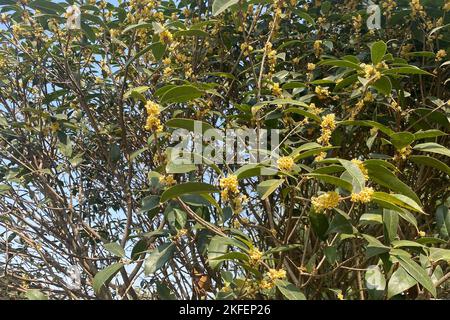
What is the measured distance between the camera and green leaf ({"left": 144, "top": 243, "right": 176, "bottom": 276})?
1308mm

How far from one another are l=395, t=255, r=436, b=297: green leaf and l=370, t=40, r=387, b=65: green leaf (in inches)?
23.0

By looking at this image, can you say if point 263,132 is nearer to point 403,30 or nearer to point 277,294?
point 277,294

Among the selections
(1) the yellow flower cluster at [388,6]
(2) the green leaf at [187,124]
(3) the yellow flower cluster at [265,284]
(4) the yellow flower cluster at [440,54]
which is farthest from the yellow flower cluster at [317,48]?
(3) the yellow flower cluster at [265,284]

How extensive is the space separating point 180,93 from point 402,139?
66cm

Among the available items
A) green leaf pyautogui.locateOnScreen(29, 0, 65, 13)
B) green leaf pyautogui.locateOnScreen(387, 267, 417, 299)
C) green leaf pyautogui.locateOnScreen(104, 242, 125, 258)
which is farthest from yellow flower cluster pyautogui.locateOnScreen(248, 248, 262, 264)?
Result: green leaf pyautogui.locateOnScreen(29, 0, 65, 13)

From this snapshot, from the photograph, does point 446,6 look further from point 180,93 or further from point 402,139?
point 180,93

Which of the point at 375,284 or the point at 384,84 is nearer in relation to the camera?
the point at 375,284

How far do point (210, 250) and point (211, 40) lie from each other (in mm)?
1181

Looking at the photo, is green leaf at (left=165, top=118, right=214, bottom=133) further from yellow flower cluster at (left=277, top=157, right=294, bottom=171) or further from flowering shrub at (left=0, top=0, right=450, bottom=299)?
yellow flower cluster at (left=277, top=157, right=294, bottom=171)

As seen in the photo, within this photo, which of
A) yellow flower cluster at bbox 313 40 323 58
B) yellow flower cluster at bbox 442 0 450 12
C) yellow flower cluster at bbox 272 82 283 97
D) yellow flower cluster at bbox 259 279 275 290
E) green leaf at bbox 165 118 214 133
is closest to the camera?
yellow flower cluster at bbox 259 279 275 290

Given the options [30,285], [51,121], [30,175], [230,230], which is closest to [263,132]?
[230,230]

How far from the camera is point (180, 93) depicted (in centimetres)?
140

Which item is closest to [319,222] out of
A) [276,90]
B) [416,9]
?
[276,90]
